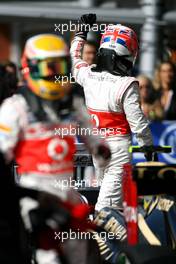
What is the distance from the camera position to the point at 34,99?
4.98 metres

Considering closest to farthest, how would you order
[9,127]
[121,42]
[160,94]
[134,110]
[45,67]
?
[9,127] → [45,67] → [134,110] → [121,42] → [160,94]

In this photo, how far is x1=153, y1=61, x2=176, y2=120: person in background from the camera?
10320 mm

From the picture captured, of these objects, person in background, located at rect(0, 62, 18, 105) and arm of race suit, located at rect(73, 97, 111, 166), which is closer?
arm of race suit, located at rect(73, 97, 111, 166)

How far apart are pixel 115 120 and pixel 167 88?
11.8 feet

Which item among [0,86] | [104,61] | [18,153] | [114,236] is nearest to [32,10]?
[0,86]

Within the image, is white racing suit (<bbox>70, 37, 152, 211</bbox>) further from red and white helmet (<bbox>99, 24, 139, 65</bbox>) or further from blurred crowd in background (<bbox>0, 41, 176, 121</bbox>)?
blurred crowd in background (<bbox>0, 41, 176, 121</bbox>)

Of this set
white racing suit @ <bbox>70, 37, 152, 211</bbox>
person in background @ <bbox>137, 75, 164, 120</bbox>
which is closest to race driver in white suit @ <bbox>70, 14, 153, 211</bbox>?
white racing suit @ <bbox>70, 37, 152, 211</bbox>

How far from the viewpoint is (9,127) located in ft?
16.0

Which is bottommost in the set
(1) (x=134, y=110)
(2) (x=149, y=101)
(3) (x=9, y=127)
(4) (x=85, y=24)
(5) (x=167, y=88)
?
(2) (x=149, y=101)

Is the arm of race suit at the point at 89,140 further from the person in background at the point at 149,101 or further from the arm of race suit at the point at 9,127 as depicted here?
the person in background at the point at 149,101

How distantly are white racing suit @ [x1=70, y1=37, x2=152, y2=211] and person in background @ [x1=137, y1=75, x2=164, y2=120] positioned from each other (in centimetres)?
319

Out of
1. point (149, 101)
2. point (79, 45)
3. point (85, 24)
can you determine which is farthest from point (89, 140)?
→ point (149, 101)

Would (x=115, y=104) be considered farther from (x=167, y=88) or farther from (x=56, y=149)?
(x=167, y=88)

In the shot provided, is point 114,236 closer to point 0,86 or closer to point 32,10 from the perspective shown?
point 0,86
